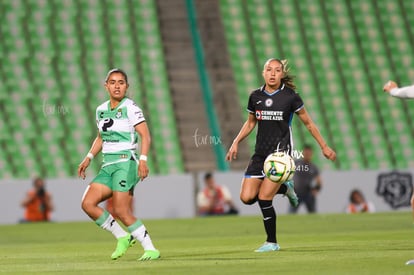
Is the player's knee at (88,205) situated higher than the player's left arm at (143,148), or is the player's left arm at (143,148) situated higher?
the player's left arm at (143,148)

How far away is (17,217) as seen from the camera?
20.9 meters

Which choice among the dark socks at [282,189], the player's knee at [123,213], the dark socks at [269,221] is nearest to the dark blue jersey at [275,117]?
the dark socks at [282,189]

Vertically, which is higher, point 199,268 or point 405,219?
point 199,268

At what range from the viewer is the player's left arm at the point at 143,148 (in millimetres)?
9570

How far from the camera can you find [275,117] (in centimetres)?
1113

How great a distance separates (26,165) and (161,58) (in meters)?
5.37

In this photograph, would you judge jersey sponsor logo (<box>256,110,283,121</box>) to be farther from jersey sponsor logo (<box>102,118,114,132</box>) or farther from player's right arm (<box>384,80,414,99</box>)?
player's right arm (<box>384,80,414,99</box>)

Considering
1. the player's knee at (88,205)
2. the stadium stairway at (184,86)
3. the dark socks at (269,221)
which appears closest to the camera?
the player's knee at (88,205)

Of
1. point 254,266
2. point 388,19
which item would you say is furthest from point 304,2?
point 254,266

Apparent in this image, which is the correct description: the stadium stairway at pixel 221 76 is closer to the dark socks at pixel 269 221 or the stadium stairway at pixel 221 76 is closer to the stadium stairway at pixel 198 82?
the stadium stairway at pixel 198 82

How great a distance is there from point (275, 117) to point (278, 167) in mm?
590

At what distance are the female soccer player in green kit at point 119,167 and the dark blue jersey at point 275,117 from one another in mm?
1700

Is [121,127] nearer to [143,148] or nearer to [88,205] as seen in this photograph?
[143,148]

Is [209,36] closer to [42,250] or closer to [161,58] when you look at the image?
[161,58]
